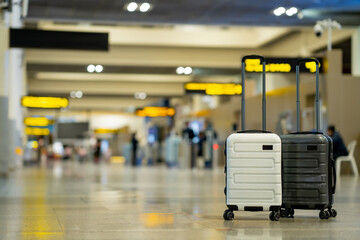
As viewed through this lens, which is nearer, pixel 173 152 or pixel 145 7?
pixel 145 7

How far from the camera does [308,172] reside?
833cm

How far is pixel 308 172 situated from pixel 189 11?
42.3 ft

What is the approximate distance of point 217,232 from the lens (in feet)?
21.8

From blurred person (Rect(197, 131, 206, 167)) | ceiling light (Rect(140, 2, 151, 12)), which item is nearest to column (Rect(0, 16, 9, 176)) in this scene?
ceiling light (Rect(140, 2, 151, 12))

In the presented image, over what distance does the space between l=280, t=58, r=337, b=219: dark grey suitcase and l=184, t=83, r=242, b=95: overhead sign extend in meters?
21.0

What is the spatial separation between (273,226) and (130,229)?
144 cm

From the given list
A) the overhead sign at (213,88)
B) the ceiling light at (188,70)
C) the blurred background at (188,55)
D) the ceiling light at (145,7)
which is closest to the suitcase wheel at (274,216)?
the blurred background at (188,55)

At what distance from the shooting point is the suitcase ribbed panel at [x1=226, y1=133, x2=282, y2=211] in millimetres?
8047

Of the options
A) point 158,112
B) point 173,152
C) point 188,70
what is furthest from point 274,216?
point 158,112

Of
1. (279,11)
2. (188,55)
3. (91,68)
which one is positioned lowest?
(91,68)

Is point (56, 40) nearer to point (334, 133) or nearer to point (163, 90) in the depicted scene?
point (334, 133)

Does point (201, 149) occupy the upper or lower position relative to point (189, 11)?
lower

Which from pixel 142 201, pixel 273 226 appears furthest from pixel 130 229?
pixel 142 201

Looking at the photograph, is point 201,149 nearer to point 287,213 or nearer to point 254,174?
point 287,213
